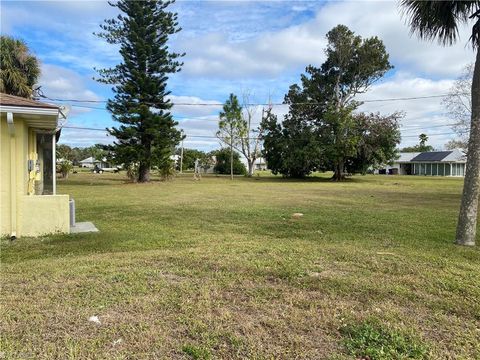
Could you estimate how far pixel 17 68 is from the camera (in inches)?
698

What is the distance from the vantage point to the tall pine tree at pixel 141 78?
76.9 feet

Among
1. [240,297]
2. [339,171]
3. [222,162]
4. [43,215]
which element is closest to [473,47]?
[240,297]

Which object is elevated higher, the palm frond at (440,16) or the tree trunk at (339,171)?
the palm frond at (440,16)

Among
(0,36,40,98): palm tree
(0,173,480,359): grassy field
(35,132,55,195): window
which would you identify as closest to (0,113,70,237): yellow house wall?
(0,173,480,359): grassy field

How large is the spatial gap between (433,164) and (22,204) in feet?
196

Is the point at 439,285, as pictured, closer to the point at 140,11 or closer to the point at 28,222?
the point at 28,222

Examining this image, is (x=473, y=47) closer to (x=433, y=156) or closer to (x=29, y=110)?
(x=29, y=110)

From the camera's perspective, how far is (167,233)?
7164mm

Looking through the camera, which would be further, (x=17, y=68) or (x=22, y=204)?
(x=17, y=68)

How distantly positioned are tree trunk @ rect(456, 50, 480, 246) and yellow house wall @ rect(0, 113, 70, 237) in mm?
6584

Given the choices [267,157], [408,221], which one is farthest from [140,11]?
[408,221]

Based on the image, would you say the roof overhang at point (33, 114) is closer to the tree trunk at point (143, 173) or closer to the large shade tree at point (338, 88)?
the tree trunk at point (143, 173)

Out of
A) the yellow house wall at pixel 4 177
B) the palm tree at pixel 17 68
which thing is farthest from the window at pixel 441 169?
the yellow house wall at pixel 4 177

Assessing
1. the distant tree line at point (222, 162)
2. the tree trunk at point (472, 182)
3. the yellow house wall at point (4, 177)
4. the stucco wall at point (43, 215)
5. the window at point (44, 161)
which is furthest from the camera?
the distant tree line at point (222, 162)
